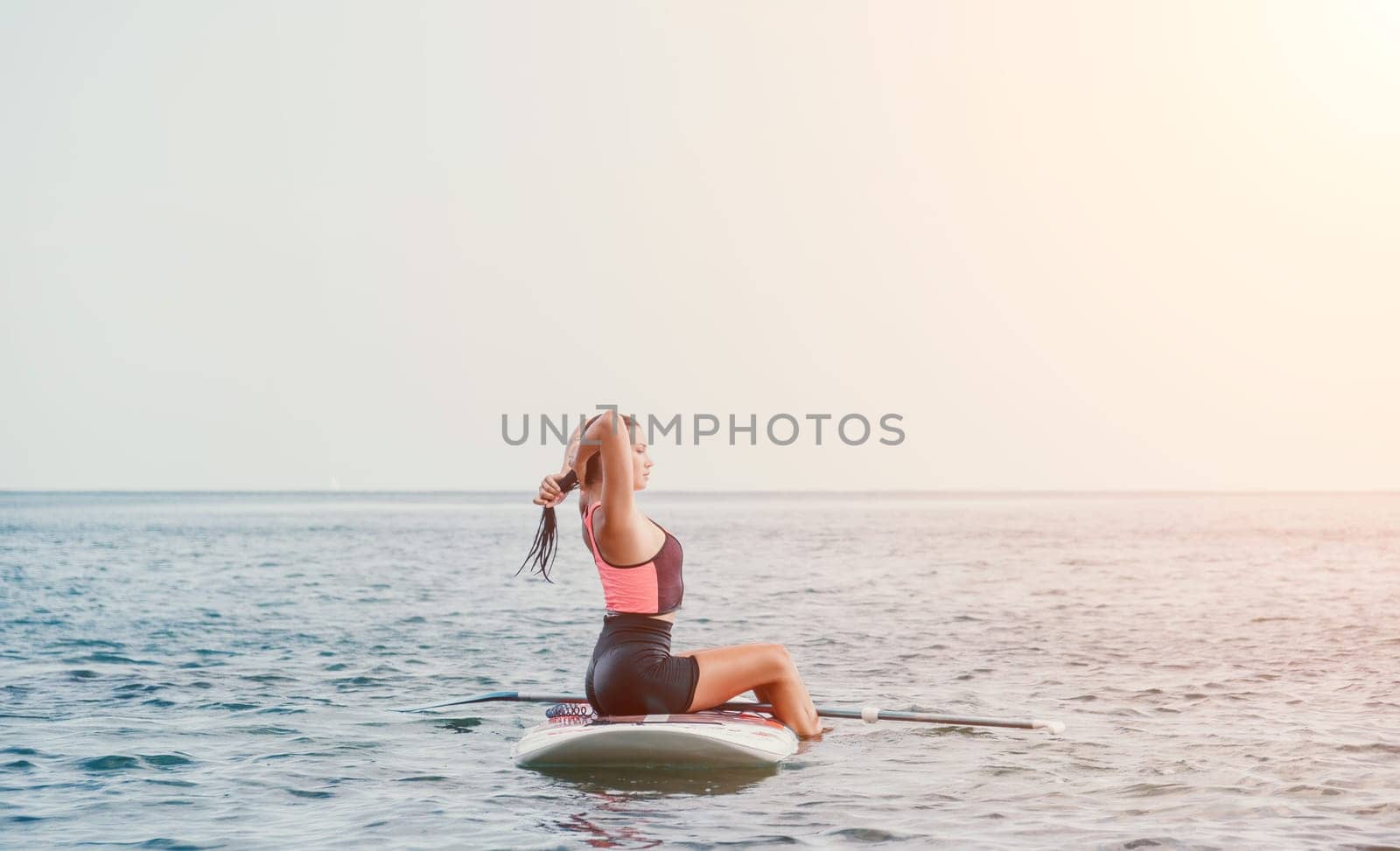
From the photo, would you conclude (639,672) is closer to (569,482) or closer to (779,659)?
(779,659)

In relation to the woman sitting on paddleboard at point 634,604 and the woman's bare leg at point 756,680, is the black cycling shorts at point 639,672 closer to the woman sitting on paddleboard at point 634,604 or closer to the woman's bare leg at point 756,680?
the woman sitting on paddleboard at point 634,604

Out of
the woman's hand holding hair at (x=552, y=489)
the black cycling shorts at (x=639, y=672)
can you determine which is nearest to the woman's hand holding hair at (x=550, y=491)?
the woman's hand holding hair at (x=552, y=489)

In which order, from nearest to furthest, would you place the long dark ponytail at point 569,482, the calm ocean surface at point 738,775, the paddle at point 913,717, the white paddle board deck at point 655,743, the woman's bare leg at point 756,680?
the calm ocean surface at point 738,775 → the long dark ponytail at point 569,482 → the white paddle board deck at point 655,743 → the woman's bare leg at point 756,680 → the paddle at point 913,717

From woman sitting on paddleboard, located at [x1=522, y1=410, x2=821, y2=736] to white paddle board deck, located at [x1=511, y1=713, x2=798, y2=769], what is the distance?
0.19m

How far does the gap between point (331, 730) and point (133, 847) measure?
11.9ft

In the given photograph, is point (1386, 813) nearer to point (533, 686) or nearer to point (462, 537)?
point (533, 686)

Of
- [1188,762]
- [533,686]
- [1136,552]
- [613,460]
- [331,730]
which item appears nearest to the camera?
[613,460]

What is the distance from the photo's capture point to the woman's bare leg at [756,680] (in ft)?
30.2

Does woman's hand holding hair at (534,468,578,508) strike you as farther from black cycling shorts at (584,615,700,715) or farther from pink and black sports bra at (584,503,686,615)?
black cycling shorts at (584,615,700,715)

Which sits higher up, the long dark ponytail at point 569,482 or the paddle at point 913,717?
the long dark ponytail at point 569,482

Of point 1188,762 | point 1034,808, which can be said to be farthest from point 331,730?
point 1188,762

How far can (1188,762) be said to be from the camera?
9.45 meters

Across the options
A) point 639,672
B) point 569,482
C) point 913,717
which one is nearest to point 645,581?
point 639,672

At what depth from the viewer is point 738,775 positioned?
9055 mm
